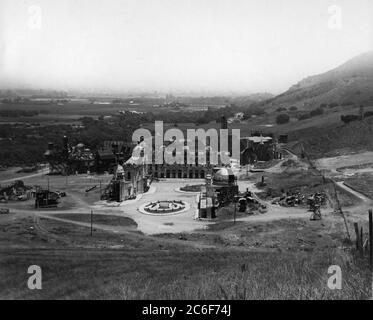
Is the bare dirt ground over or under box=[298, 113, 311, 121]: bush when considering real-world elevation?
under

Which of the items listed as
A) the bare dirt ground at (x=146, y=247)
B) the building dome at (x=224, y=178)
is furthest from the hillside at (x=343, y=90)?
the bare dirt ground at (x=146, y=247)

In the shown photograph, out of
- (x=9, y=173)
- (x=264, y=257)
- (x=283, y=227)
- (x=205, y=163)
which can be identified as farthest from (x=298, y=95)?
(x=264, y=257)

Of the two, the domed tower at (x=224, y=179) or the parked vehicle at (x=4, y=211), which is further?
the domed tower at (x=224, y=179)

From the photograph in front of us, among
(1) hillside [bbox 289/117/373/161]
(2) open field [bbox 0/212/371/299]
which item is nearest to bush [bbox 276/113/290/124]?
(1) hillside [bbox 289/117/373/161]

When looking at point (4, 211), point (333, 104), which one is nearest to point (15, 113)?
point (4, 211)

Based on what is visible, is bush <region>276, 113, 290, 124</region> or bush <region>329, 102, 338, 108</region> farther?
bush <region>329, 102, 338, 108</region>

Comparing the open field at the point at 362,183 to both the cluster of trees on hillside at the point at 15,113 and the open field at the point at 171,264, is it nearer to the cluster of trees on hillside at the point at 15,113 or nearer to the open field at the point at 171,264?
the open field at the point at 171,264

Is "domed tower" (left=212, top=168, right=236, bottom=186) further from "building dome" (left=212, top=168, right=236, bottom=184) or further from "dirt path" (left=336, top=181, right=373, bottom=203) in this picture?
"dirt path" (left=336, top=181, right=373, bottom=203)
